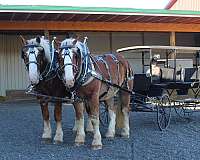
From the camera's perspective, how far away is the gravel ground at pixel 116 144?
7387 millimetres

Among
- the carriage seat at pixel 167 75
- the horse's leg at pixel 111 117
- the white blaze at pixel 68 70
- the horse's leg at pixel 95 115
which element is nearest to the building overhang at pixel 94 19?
the carriage seat at pixel 167 75

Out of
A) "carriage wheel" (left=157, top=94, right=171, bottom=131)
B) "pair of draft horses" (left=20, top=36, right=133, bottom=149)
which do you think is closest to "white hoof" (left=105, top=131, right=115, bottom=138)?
"pair of draft horses" (left=20, top=36, right=133, bottom=149)

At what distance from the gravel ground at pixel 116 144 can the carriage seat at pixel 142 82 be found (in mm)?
964

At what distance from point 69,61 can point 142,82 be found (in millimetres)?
3372

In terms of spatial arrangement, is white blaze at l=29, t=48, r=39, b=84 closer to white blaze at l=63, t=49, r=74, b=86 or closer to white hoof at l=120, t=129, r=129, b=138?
white blaze at l=63, t=49, r=74, b=86

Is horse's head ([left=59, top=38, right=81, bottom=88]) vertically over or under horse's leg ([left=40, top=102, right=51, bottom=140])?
over

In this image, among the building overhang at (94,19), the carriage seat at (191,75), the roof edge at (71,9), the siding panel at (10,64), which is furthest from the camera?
the siding panel at (10,64)

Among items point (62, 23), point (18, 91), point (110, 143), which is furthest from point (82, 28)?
point (110, 143)

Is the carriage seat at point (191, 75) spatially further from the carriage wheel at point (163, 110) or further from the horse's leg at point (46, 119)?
the horse's leg at point (46, 119)

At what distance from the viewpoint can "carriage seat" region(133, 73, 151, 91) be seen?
404 inches

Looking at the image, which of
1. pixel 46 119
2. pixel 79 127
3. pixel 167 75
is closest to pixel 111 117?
pixel 79 127

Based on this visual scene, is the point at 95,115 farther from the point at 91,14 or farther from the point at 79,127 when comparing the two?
the point at 91,14

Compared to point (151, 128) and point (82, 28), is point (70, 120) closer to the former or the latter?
point (151, 128)

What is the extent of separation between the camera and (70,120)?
1235cm
